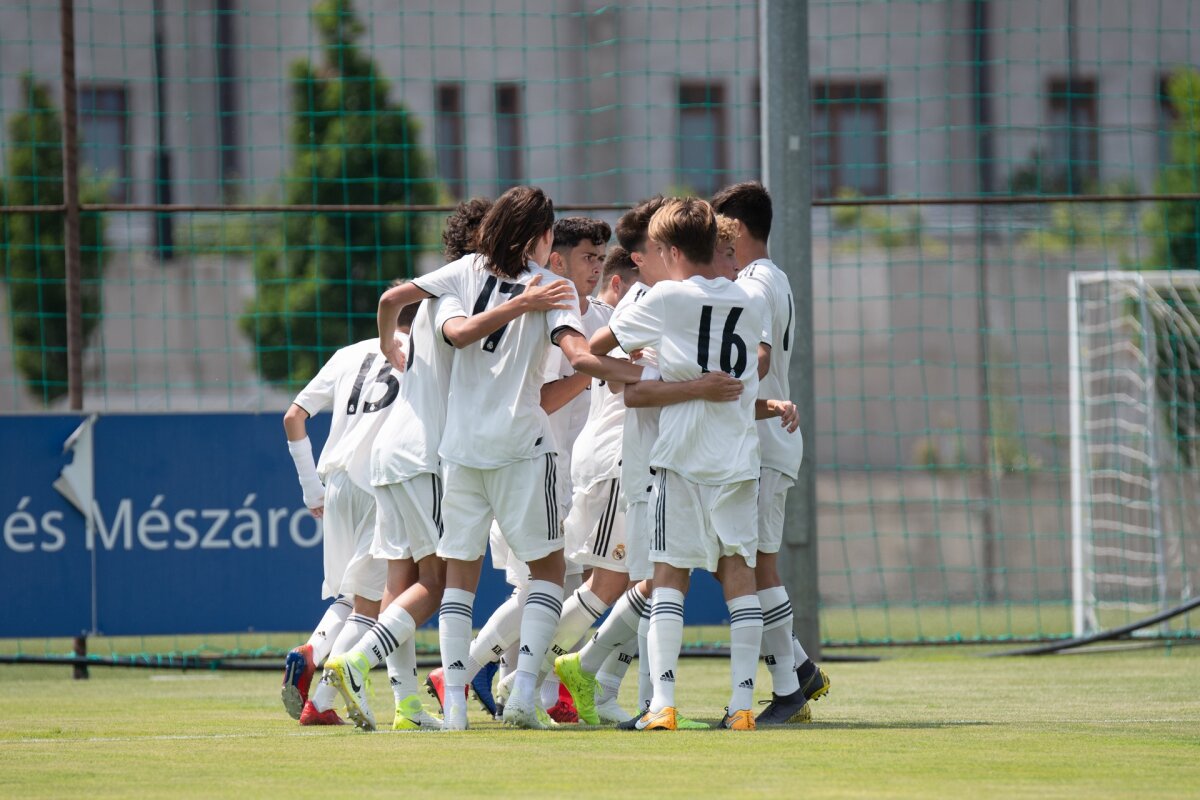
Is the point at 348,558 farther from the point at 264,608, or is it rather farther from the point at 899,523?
the point at 899,523

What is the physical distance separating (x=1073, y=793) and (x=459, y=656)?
236 cm

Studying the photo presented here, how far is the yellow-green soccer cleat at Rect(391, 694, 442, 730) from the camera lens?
5629 mm

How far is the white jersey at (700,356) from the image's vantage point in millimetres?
5406

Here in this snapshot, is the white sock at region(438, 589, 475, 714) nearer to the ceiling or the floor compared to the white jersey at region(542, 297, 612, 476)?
nearer to the floor

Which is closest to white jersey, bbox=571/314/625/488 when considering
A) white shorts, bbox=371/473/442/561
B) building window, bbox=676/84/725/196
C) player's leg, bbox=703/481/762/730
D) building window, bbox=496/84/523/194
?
white shorts, bbox=371/473/442/561

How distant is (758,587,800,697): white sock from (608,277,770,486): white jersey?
2.29 ft

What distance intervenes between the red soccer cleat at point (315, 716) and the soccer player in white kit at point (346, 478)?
163 mm

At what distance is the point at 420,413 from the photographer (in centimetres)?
582

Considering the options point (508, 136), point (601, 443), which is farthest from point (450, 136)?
point (601, 443)

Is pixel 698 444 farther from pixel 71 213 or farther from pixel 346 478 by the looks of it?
pixel 71 213

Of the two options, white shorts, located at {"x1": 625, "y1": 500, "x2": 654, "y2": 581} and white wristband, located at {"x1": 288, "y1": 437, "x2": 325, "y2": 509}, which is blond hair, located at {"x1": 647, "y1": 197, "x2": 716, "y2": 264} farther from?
white wristband, located at {"x1": 288, "y1": 437, "x2": 325, "y2": 509}

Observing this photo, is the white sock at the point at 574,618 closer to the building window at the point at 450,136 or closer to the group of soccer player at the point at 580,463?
the group of soccer player at the point at 580,463

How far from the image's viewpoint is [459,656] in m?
5.59

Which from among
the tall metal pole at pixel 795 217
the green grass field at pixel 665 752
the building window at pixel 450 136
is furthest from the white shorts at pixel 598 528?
the building window at pixel 450 136
